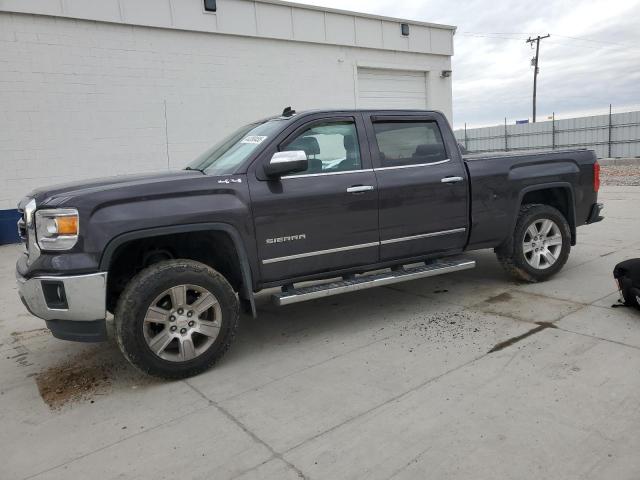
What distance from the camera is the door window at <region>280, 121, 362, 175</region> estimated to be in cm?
425

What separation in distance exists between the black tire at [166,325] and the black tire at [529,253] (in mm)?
3113

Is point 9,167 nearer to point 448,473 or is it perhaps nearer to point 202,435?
point 202,435

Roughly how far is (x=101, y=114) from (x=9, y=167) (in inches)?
81.0

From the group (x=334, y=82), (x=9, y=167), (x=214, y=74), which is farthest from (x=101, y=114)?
(x=334, y=82)

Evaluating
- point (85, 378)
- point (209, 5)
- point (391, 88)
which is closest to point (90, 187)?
point (85, 378)

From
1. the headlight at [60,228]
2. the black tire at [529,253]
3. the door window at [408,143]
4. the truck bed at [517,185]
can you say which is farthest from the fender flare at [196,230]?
the black tire at [529,253]

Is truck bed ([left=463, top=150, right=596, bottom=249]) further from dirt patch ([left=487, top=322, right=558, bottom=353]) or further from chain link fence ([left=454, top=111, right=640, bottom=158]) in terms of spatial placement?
chain link fence ([left=454, top=111, right=640, bottom=158])

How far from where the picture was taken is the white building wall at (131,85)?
31.9ft

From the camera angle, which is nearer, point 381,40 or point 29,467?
point 29,467

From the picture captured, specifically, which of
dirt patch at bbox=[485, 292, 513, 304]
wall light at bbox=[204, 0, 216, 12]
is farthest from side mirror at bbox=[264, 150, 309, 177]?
wall light at bbox=[204, 0, 216, 12]

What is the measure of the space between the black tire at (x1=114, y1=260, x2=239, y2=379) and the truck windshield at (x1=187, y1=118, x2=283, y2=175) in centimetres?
89

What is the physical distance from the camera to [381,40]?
14.5 metres

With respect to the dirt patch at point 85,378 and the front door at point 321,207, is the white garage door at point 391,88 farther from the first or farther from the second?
the dirt patch at point 85,378

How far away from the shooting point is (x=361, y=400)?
321cm
